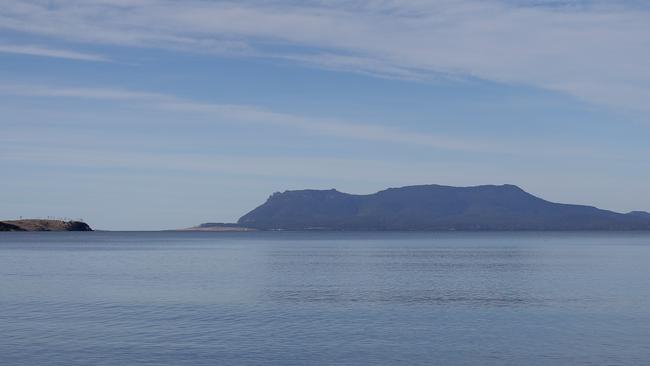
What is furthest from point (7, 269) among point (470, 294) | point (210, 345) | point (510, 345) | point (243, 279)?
point (510, 345)

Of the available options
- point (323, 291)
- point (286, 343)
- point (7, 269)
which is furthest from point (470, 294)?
point (7, 269)

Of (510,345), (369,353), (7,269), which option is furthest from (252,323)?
(7,269)

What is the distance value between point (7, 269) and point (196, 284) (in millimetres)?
41675

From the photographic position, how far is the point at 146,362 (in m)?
40.7

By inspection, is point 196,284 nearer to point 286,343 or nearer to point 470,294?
point 470,294

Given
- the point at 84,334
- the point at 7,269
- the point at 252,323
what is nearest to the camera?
the point at 84,334

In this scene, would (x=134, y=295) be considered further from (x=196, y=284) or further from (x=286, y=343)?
(x=286, y=343)

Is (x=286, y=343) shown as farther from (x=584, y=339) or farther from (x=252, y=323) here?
(x=584, y=339)

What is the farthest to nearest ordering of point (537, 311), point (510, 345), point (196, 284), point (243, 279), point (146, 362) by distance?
point (243, 279) < point (196, 284) < point (537, 311) < point (510, 345) < point (146, 362)

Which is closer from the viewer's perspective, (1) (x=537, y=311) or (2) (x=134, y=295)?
(1) (x=537, y=311)

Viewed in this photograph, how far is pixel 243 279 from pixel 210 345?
47.8 metres

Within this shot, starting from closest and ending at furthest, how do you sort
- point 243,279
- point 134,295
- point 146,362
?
1. point 146,362
2. point 134,295
3. point 243,279

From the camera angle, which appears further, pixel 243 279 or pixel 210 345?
pixel 243 279

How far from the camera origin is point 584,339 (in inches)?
1845
